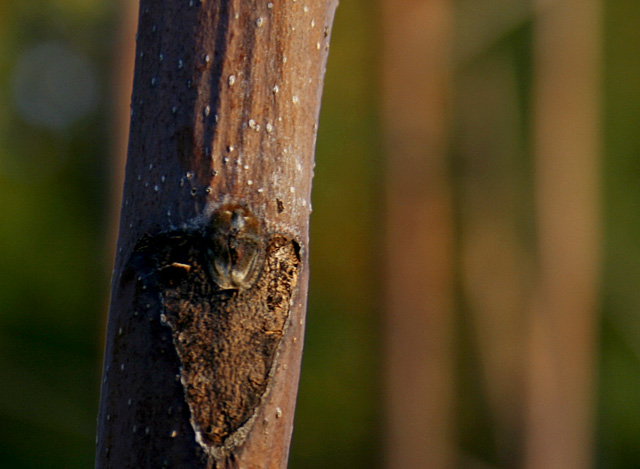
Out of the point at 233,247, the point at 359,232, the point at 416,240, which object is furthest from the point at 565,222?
the point at 233,247

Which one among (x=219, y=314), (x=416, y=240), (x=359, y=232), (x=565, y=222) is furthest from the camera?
(x=359, y=232)

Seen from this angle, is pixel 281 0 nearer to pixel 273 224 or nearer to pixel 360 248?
pixel 273 224

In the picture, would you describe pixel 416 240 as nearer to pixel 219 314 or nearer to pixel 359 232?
pixel 359 232

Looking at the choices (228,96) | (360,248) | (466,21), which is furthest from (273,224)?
(360,248)

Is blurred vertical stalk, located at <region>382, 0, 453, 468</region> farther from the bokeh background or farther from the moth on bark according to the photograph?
the moth on bark

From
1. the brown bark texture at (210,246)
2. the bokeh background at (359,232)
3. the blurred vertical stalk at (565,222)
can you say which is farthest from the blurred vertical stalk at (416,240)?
the brown bark texture at (210,246)

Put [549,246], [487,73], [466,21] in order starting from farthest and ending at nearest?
[487,73], [466,21], [549,246]

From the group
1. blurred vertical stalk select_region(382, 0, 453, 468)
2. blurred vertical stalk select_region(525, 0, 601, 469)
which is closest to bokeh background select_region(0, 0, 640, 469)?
blurred vertical stalk select_region(525, 0, 601, 469)

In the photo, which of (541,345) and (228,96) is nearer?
(228,96)
